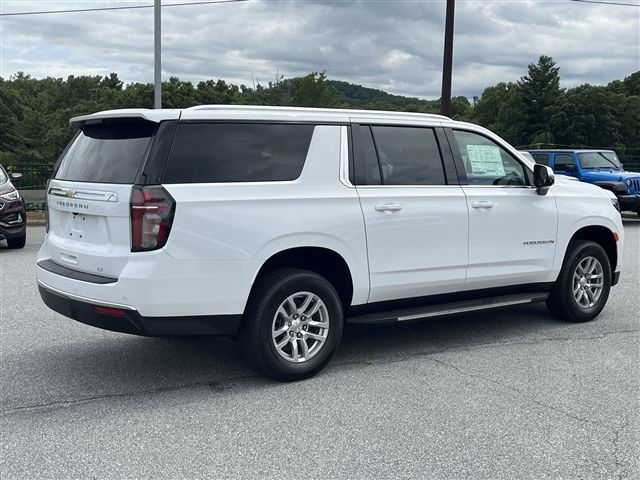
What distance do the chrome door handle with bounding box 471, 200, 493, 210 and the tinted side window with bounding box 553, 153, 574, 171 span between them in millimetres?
12947

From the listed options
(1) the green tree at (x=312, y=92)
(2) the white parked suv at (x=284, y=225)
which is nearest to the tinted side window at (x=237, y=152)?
(2) the white parked suv at (x=284, y=225)

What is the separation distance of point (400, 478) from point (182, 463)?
1128 millimetres

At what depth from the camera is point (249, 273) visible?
461 cm

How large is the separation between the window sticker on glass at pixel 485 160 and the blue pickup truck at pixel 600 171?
1181 cm

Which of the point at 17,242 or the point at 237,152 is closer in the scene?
the point at 237,152

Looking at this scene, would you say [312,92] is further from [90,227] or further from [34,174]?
[90,227]

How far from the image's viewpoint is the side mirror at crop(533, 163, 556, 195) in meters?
6.18

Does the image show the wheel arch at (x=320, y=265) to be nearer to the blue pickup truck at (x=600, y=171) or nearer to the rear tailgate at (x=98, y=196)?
the rear tailgate at (x=98, y=196)

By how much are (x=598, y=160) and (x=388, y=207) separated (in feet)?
47.1

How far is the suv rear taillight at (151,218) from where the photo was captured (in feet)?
14.1

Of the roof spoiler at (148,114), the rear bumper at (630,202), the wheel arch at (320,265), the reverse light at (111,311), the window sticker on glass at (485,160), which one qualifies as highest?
the roof spoiler at (148,114)

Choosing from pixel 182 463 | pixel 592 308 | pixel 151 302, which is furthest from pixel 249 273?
pixel 592 308

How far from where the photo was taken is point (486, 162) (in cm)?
609

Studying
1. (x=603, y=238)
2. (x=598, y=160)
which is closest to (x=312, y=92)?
(x=598, y=160)
